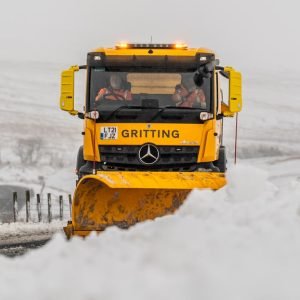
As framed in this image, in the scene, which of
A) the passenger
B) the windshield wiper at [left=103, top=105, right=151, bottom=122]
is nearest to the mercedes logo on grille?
the windshield wiper at [left=103, top=105, right=151, bottom=122]

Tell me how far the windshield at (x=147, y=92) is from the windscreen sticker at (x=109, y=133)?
0.16m

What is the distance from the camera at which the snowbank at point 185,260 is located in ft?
13.0

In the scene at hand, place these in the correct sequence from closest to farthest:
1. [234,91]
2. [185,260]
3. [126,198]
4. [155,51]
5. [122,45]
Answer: [185,260] → [126,198] → [234,91] → [155,51] → [122,45]

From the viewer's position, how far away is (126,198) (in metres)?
7.67

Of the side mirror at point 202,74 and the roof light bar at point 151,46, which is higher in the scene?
the roof light bar at point 151,46

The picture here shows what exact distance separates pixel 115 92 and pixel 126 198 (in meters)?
1.70

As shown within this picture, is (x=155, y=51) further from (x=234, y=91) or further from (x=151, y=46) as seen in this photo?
(x=234, y=91)

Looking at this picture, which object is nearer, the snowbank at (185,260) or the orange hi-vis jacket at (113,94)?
the snowbank at (185,260)

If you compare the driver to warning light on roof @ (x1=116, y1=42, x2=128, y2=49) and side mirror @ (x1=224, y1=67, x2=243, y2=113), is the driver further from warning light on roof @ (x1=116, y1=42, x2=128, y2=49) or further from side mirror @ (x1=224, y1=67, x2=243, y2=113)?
side mirror @ (x1=224, y1=67, x2=243, y2=113)

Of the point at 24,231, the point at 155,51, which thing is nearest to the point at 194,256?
the point at 155,51

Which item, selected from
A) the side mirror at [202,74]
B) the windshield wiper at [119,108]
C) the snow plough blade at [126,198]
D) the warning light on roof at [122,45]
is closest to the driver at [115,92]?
the windshield wiper at [119,108]

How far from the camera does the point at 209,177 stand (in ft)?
24.2

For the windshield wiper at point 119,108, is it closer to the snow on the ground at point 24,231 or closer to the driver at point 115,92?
the driver at point 115,92

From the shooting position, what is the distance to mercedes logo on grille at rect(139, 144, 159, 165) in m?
8.69
